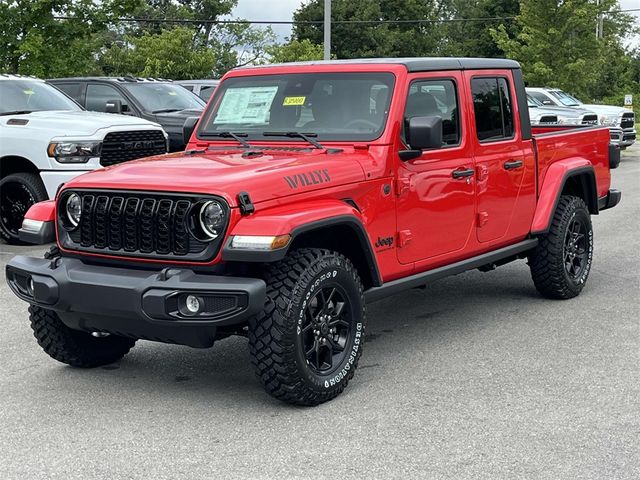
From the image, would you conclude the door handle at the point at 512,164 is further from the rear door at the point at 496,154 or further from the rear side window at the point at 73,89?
the rear side window at the point at 73,89

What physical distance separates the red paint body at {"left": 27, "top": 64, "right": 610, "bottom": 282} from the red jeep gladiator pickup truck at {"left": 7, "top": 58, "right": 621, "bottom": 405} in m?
0.01

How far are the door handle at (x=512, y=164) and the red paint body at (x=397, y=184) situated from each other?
38 mm

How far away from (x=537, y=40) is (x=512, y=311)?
29.7 meters

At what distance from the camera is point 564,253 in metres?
7.79

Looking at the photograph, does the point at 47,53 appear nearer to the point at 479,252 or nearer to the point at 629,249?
the point at 629,249

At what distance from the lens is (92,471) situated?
14.3 feet

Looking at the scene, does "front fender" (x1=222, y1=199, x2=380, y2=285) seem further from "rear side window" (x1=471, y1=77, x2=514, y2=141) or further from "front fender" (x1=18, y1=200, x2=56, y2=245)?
"rear side window" (x1=471, y1=77, x2=514, y2=141)

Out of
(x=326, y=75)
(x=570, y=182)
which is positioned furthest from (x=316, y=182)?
(x=570, y=182)

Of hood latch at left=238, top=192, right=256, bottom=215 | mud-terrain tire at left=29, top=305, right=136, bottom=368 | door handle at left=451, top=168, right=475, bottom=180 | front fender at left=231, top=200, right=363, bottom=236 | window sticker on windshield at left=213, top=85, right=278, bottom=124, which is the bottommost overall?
mud-terrain tire at left=29, top=305, right=136, bottom=368

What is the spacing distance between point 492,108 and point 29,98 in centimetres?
661

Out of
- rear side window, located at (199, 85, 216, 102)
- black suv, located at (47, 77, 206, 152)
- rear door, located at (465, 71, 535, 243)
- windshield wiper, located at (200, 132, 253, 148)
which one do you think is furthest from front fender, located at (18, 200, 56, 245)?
rear side window, located at (199, 85, 216, 102)

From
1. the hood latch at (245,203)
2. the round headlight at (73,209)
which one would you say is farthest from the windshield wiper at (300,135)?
the round headlight at (73,209)

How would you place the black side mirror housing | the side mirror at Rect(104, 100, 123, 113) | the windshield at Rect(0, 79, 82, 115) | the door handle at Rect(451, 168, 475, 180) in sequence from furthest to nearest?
the side mirror at Rect(104, 100, 123, 113), the windshield at Rect(0, 79, 82, 115), the door handle at Rect(451, 168, 475, 180), the black side mirror housing

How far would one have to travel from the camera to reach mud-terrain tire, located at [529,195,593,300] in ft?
25.0
